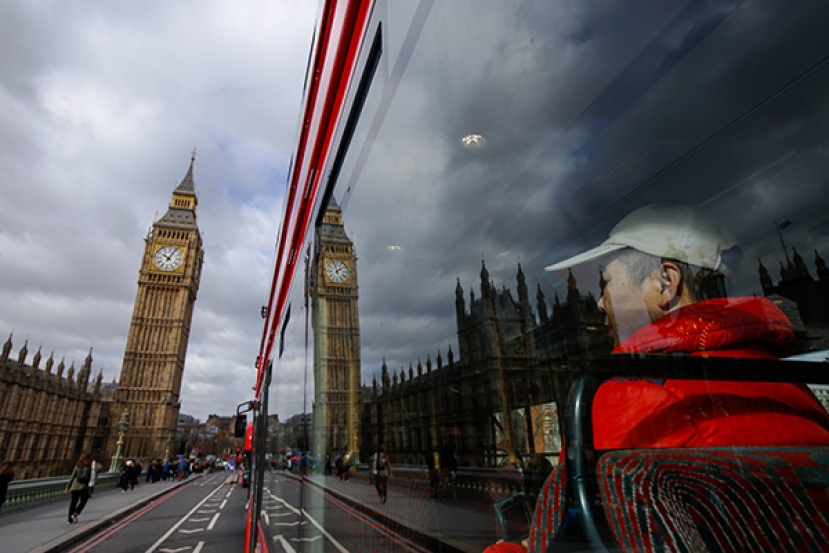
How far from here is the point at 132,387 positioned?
1941 inches

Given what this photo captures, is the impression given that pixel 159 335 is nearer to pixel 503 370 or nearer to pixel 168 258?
pixel 168 258

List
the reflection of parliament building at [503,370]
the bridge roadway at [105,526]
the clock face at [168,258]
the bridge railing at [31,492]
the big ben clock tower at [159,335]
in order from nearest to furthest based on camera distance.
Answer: the reflection of parliament building at [503,370] → the bridge roadway at [105,526] → the bridge railing at [31,492] → the big ben clock tower at [159,335] → the clock face at [168,258]

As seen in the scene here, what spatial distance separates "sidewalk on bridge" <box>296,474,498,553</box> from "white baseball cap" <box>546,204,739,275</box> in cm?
44

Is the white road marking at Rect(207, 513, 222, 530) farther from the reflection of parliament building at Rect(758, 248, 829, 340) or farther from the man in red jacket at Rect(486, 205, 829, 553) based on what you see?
the reflection of parliament building at Rect(758, 248, 829, 340)

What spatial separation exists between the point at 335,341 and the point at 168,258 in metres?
60.8

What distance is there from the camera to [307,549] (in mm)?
1756

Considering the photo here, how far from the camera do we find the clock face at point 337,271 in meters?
1.54

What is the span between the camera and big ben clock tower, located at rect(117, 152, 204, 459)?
48312 millimetres

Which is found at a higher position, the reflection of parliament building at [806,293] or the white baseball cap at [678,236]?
the white baseball cap at [678,236]

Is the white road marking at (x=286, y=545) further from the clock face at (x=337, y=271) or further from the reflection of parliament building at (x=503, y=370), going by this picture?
the reflection of parliament building at (x=503, y=370)

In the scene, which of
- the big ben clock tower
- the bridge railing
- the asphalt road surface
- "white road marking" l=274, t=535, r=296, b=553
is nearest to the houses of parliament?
the big ben clock tower

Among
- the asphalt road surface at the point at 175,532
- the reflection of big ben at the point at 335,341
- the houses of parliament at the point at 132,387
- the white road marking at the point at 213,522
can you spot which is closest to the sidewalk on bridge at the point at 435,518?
the reflection of big ben at the point at 335,341

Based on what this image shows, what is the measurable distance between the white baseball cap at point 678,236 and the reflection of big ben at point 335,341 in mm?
918

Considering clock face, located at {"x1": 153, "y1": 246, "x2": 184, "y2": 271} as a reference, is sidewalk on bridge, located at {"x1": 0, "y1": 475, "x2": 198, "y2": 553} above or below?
below
